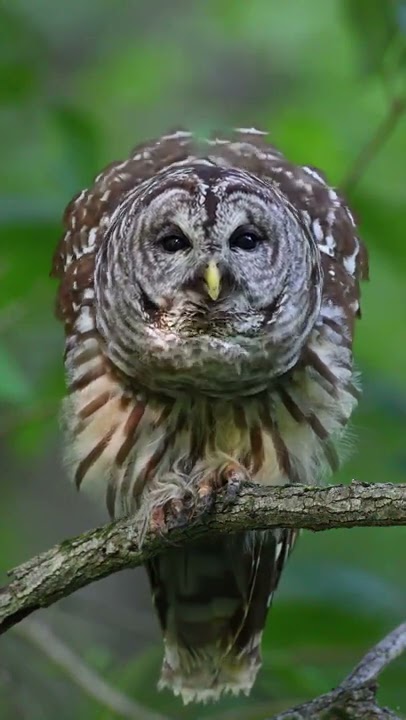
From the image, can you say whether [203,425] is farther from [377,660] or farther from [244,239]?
[377,660]

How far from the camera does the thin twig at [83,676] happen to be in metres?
4.18

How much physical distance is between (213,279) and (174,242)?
9.8 inches

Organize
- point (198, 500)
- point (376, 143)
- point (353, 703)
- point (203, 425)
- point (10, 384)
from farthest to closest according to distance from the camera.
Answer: point (376, 143) < point (203, 425) < point (10, 384) < point (198, 500) < point (353, 703)

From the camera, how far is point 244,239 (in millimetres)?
3621

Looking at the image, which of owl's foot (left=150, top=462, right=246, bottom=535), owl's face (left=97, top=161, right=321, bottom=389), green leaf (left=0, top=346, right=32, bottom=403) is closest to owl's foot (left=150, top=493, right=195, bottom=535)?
owl's foot (left=150, top=462, right=246, bottom=535)

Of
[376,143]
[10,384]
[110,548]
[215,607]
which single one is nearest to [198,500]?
[110,548]

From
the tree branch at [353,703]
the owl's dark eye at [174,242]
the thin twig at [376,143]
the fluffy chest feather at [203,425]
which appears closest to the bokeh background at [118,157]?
the thin twig at [376,143]

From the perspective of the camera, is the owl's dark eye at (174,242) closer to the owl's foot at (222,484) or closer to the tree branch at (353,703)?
the owl's foot at (222,484)

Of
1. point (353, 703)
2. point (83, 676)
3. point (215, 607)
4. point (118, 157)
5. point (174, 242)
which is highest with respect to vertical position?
point (118, 157)

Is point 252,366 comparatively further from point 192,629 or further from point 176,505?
point 192,629

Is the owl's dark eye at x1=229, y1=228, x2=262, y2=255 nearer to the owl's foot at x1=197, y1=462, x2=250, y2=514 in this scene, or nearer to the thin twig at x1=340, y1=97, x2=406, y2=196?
the owl's foot at x1=197, y1=462, x2=250, y2=514

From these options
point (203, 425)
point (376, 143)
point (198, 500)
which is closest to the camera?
point (198, 500)

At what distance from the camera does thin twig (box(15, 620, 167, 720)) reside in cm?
418

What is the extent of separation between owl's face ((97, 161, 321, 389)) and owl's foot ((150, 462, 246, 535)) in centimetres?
26
